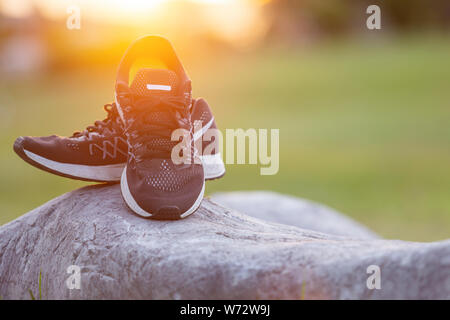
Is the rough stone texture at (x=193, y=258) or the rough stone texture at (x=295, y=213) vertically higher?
the rough stone texture at (x=193, y=258)

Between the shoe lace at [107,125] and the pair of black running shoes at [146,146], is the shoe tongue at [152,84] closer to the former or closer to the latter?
the pair of black running shoes at [146,146]

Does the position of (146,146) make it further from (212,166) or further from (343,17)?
(343,17)

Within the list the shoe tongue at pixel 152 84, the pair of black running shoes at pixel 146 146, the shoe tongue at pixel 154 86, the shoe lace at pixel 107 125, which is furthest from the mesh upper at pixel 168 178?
the shoe lace at pixel 107 125

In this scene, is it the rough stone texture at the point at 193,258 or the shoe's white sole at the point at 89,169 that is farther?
the shoe's white sole at the point at 89,169

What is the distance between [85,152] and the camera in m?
3.36

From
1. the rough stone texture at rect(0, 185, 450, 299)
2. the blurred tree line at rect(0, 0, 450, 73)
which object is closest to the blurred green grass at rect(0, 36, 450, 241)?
the blurred tree line at rect(0, 0, 450, 73)

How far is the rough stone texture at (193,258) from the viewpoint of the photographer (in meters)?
2.13

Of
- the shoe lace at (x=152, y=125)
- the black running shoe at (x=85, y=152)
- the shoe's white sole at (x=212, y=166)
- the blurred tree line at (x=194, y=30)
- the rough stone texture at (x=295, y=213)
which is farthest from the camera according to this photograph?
the blurred tree line at (x=194, y=30)

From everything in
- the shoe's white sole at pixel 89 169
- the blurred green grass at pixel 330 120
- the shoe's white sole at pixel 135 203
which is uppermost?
the shoe's white sole at pixel 89 169

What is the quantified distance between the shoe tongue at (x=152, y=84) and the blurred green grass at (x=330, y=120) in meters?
→ 6.57

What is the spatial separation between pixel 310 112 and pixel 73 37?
23.4m

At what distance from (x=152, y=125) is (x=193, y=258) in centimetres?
102

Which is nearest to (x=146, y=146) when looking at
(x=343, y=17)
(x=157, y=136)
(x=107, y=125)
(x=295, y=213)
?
(x=157, y=136)

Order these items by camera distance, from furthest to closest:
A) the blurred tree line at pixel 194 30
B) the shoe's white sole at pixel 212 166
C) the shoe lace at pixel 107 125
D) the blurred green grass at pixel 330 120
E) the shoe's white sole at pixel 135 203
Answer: the blurred tree line at pixel 194 30 < the blurred green grass at pixel 330 120 < the shoe's white sole at pixel 212 166 < the shoe lace at pixel 107 125 < the shoe's white sole at pixel 135 203
